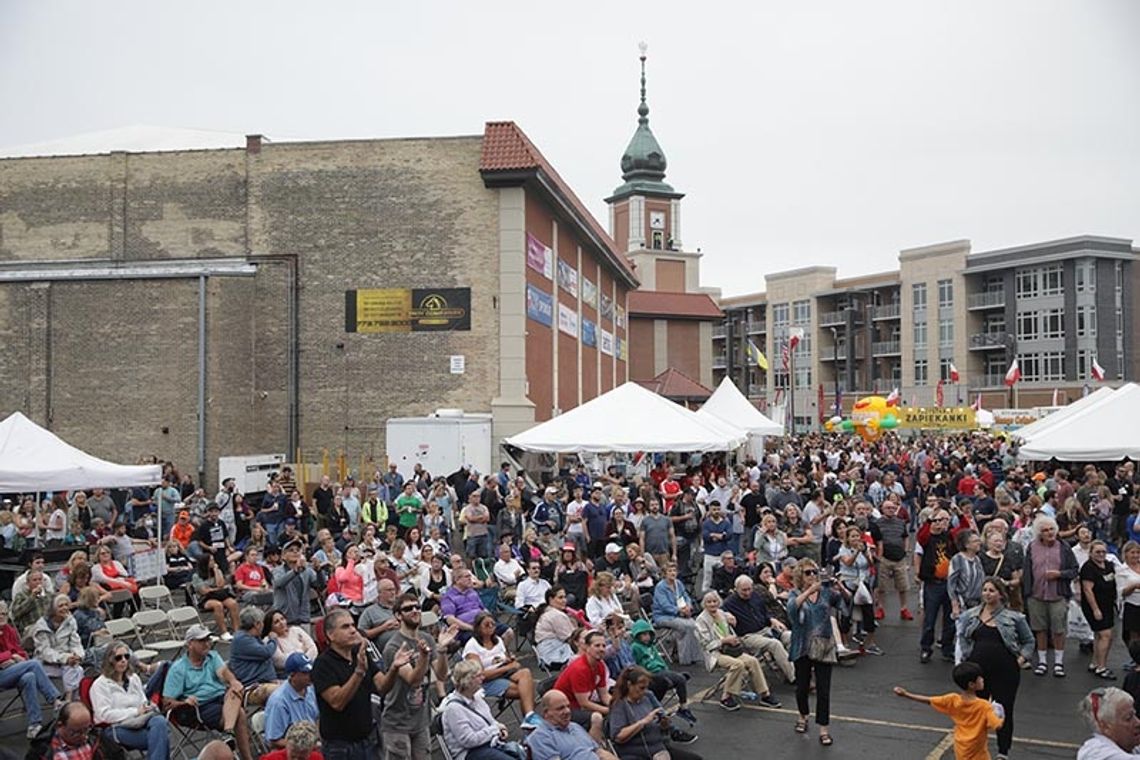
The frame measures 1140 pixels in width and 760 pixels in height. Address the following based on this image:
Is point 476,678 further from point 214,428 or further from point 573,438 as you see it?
point 214,428

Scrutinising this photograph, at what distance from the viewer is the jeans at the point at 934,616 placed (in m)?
13.0

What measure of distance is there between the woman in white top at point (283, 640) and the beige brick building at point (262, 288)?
21179 millimetres

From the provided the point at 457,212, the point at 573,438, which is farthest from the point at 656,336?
the point at 573,438

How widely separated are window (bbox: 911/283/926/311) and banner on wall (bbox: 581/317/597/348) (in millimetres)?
44151

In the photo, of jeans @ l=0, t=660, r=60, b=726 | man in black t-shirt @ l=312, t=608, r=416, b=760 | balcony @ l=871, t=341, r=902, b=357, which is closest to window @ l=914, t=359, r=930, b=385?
balcony @ l=871, t=341, r=902, b=357

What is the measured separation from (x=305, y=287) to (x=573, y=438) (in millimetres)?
16400

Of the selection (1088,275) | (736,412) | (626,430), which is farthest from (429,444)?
(1088,275)

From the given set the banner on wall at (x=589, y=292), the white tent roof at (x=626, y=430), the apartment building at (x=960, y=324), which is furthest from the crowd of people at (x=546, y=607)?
the apartment building at (x=960, y=324)

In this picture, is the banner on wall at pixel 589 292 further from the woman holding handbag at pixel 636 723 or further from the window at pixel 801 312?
the window at pixel 801 312

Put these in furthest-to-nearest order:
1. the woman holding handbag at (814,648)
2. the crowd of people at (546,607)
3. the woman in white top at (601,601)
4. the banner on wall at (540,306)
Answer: the banner on wall at (540,306) < the woman in white top at (601,601) < the woman holding handbag at (814,648) < the crowd of people at (546,607)

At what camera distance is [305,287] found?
32.7 meters

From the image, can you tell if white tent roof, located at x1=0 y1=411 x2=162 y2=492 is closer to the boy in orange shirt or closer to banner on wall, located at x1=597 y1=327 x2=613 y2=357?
the boy in orange shirt

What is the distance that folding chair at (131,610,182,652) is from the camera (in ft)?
36.1

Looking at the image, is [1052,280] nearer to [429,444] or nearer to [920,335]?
[920,335]
